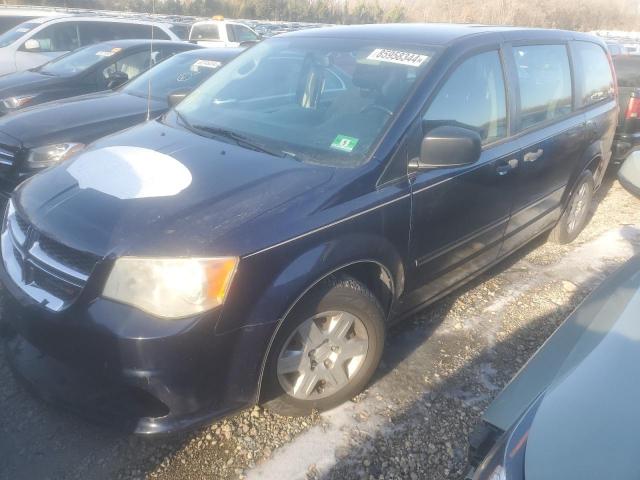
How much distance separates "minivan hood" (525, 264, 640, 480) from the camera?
4.14 feet

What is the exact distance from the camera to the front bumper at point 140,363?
1867mm

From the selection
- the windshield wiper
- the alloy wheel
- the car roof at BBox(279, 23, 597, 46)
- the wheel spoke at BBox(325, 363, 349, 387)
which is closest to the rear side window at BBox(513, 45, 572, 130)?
the car roof at BBox(279, 23, 597, 46)

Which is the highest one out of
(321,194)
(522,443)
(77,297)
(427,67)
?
(427,67)

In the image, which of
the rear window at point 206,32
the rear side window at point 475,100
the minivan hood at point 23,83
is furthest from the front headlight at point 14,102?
the rear window at point 206,32

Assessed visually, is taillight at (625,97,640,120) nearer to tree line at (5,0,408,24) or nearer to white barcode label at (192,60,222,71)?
white barcode label at (192,60,222,71)

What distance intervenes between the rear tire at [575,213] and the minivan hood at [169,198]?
115 inches

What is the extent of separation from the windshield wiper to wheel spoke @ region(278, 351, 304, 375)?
921 mm

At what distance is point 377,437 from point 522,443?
114 cm

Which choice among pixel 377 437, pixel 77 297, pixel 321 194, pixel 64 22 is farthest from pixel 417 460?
pixel 64 22

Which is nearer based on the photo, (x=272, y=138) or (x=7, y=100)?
(x=272, y=138)

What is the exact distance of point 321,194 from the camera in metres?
2.19

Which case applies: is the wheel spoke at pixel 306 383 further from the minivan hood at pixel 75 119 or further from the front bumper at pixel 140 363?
the minivan hood at pixel 75 119

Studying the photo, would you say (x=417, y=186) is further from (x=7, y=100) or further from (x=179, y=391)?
(x=7, y=100)

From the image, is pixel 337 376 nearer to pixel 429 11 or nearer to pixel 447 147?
pixel 447 147
